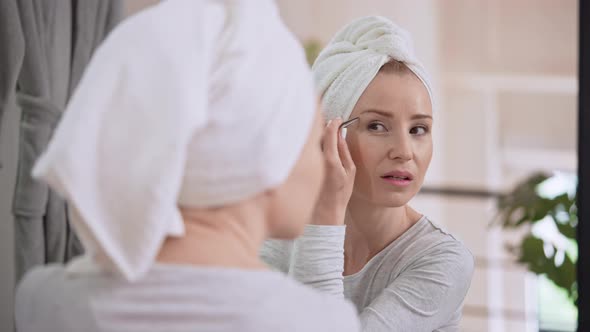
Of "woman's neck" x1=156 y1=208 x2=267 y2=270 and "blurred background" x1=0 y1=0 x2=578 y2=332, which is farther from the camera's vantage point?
"blurred background" x1=0 y1=0 x2=578 y2=332

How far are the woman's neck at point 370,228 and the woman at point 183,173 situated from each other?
37 cm

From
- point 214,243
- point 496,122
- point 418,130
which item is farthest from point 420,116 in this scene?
point 496,122

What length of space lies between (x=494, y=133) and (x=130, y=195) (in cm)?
468

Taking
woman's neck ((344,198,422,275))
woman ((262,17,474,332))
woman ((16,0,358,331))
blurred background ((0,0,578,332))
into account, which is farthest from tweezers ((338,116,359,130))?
blurred background ((0,0,578,332))

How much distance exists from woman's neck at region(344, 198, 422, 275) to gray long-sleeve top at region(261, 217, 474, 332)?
15 millimetres

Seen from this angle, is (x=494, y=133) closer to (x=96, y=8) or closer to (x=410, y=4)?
(x=410, y=4)

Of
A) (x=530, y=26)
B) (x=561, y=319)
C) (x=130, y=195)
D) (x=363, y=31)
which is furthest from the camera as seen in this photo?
(x=530, y=26)

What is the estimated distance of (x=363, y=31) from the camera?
115cm

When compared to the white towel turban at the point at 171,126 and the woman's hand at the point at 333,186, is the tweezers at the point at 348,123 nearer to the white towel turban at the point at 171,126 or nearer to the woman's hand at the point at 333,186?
the woman's hand at the point at 333,186

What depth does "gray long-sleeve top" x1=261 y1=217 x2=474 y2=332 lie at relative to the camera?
996mm

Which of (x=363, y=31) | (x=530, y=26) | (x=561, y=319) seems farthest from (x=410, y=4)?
(x=363, y=31)

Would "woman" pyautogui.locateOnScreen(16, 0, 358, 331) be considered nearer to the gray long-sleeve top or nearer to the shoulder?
the gray long-sleeve top

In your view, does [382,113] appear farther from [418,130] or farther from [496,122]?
[496,122]

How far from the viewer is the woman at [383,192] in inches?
40.4
